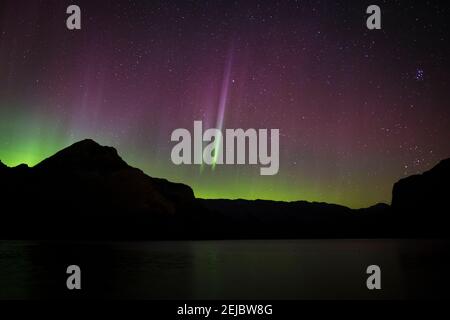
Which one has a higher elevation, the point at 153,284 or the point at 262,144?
the point at 262,144

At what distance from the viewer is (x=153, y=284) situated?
2605cm

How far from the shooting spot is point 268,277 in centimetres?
3164

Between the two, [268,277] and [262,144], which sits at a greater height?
[262,144]
